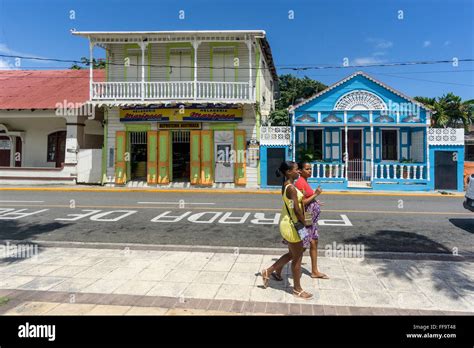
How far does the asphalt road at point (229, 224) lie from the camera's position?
7324 mm

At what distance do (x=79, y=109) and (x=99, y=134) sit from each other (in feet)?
8.90

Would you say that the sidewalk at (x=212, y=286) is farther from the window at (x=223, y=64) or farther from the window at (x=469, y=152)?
the window at (x=469, y=152)

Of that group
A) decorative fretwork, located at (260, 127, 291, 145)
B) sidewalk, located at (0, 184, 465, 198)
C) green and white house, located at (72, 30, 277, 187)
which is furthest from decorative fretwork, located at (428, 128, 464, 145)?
green and white house, located at (72, 30, 277, 187)

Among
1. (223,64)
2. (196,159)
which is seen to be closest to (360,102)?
(223,64)

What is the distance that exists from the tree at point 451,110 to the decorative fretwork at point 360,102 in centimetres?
713

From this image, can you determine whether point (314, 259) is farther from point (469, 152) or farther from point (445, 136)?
point (469, 152)

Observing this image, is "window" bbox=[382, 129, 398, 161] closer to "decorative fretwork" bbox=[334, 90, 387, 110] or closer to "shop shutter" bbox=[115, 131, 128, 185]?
"decorative fretwork" bbox=[334, 90, 387, 110]

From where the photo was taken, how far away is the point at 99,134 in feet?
73.0

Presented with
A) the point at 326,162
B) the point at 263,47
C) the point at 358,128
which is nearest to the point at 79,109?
the point at 263,47

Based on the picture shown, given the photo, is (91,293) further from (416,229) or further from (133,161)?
(133,161)

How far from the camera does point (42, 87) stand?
22766mm

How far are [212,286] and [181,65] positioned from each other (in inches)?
656

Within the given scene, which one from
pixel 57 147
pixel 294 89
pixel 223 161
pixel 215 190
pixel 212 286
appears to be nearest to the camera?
pixel 212 286

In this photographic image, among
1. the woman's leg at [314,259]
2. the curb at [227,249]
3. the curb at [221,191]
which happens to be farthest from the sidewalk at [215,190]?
the woman's leg at [314,259]
